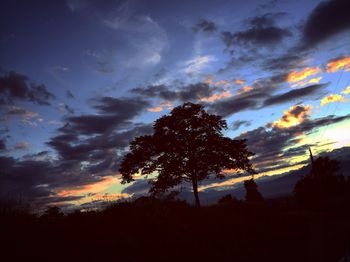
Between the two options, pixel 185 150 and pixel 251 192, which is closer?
pixel 185 150

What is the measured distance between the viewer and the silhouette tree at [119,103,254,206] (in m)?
31.2

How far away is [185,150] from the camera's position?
103 ft

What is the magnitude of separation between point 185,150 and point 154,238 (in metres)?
20.4

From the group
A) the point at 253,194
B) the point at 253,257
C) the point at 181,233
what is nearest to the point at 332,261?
the point at 253,257

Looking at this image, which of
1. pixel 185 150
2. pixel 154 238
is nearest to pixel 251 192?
pixel 185 150

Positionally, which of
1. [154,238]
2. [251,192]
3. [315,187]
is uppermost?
[251,192]

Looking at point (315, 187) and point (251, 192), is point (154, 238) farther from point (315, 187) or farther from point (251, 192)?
point (251, 192)

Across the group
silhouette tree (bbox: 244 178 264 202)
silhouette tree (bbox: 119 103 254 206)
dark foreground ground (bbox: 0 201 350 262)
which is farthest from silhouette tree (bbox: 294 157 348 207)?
dark foreground ground (bbox: 0 201 350 262)

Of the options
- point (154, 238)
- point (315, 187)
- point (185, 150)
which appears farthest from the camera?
point (315, 187)

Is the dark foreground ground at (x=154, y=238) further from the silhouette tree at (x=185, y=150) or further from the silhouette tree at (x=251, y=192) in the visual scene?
the silhouette tree at (x=251, y=192)

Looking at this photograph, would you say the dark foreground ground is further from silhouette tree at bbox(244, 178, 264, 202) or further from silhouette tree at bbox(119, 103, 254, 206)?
silhouette tree at bbox(244, 178, 264, 202)

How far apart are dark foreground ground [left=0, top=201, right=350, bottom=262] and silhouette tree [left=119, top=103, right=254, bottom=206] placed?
42.6 ft

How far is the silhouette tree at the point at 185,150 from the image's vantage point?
3116cm

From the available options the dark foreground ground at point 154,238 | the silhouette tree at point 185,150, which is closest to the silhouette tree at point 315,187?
the silhouette tree at point 185,150
